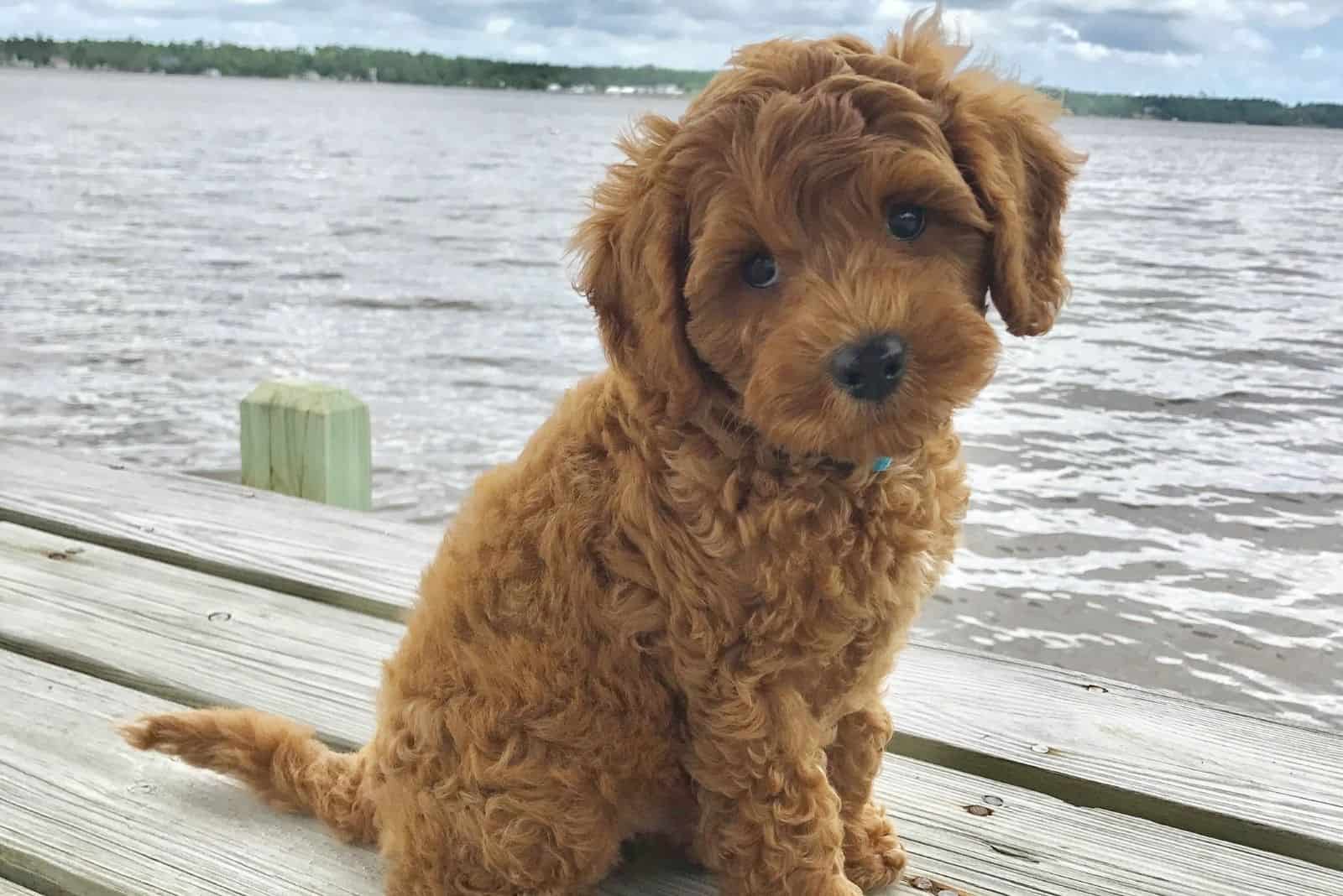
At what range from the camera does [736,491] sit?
7.06 ft

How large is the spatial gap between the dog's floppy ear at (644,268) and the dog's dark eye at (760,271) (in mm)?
122

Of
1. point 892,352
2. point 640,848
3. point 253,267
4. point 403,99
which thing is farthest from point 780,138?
point 403,99

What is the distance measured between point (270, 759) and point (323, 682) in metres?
0.64

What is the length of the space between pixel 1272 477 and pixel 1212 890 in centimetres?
573

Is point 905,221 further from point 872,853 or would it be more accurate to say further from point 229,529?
point 229,529

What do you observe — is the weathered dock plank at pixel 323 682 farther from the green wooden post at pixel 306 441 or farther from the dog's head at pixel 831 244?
the dog's head at pixel 831 244

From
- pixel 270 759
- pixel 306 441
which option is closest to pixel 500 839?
pixel 270 759

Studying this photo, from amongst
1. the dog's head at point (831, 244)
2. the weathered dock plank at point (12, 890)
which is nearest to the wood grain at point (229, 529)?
the weathered dock plank at point (12, 890)

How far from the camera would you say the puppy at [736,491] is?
195 cm

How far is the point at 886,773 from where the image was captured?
2.92 metres

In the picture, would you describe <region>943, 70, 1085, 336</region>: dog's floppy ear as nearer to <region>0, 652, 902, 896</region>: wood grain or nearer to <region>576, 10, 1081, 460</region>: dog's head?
<region>576, 10, 1081, 460</region>: dog's head

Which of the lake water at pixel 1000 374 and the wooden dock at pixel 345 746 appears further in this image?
the lake water at pixel 1000 374

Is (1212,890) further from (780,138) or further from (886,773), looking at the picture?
(780,138)

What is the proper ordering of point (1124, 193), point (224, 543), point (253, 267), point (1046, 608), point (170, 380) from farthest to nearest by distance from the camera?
point (1124, 193)
point (253, 267)
point (170, 380)
point (1046, 608)
point (224, 543)
